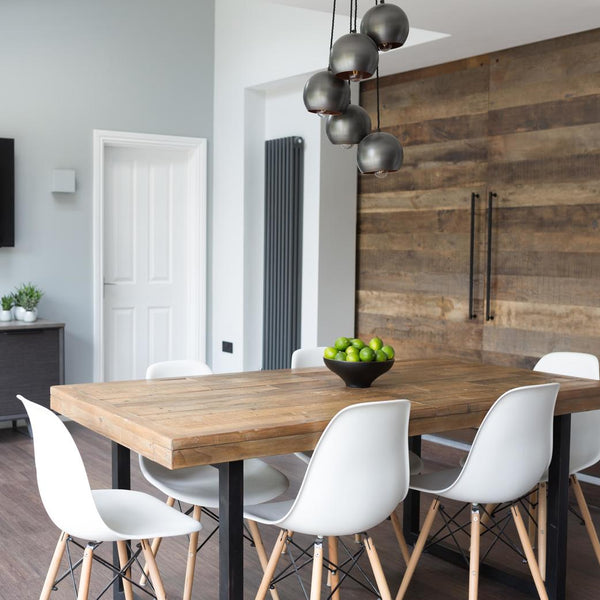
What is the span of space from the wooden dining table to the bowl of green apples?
Answer: 0.05 metres

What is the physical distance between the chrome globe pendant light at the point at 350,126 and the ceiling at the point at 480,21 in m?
1.09

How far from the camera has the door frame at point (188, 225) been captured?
6230 mm

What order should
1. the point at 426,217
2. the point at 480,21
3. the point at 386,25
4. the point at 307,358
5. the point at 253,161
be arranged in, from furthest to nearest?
the point at 253,161 → the point at 426,217 → the point at 480,21 → the point at 307,358 → the point at 386,25

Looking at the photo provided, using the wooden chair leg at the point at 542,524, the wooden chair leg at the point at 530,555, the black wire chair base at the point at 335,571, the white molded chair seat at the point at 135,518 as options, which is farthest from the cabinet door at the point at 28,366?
the wooden chair leg at the point at 530,555

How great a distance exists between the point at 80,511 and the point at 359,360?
1132 mm

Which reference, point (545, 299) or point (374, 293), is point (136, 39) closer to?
point (374, 293)

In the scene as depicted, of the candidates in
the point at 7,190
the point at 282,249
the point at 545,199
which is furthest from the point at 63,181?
the point at 545,199

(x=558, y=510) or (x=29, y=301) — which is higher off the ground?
(x=29, y=301)

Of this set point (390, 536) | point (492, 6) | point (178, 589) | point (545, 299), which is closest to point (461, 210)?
point (545, 299)

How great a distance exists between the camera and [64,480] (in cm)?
238

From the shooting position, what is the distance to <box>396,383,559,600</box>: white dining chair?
2729 millimetres

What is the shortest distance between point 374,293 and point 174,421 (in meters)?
3.73

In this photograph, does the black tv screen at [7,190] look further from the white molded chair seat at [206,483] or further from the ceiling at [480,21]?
the white molded chair seat at [206,483]

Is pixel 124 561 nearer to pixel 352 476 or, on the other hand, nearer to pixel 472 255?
pixel 352 476
